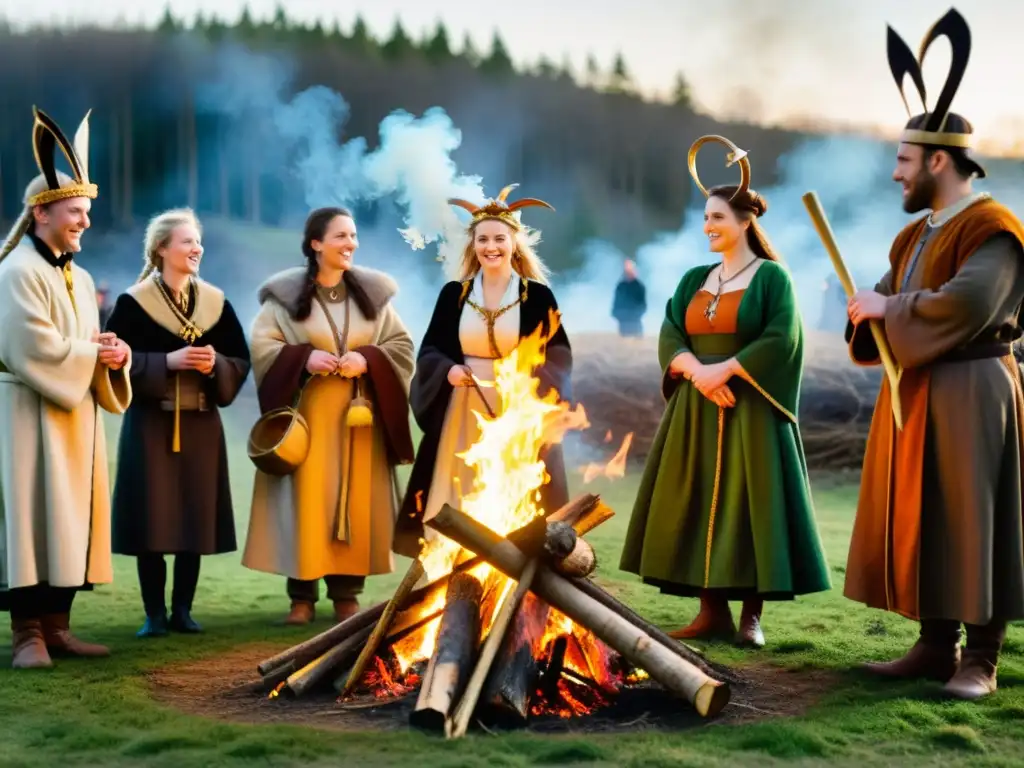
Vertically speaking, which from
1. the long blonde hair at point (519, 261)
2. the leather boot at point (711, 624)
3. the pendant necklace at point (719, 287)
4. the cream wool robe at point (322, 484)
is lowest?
the leather boot at point (711, 624)

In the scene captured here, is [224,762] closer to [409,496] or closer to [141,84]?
[409,496]

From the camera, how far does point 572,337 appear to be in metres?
16.4

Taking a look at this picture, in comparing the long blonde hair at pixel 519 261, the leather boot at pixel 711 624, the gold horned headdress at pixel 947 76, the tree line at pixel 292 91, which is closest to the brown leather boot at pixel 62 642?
the long blonde hair at pixel 519 261

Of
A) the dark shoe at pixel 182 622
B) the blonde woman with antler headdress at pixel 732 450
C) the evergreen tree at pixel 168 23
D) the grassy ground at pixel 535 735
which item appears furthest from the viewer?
the evergreen tree at pixel 168 23

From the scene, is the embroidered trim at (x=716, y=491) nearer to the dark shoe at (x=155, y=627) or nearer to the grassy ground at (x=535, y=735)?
the grassy ground at (x=535, y=735)

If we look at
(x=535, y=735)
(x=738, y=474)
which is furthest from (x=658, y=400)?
(x=535, y=735)

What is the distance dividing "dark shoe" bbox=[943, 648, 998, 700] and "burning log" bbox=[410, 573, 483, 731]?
69.3 inches

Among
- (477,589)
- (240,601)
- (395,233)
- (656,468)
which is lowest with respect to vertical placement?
(240,601)

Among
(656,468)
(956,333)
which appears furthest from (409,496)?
(956,333)

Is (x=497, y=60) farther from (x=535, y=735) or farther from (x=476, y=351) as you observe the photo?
(x=535, y=735)

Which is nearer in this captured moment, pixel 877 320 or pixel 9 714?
pixel 9 714

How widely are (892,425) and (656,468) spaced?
1.24 m

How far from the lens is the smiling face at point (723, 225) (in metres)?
5.59

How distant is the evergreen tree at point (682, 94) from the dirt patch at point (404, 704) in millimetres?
12890
